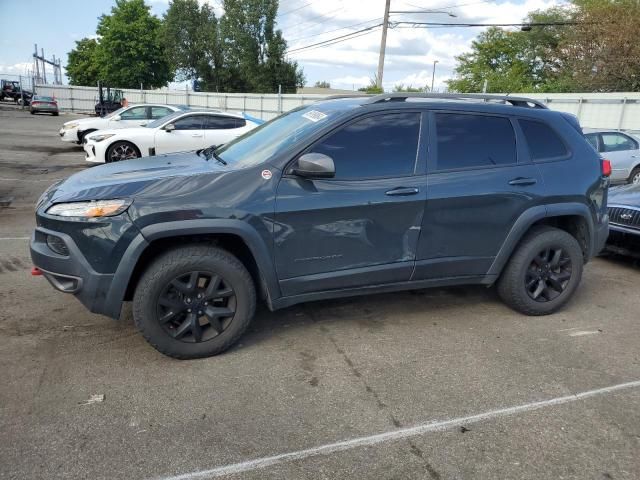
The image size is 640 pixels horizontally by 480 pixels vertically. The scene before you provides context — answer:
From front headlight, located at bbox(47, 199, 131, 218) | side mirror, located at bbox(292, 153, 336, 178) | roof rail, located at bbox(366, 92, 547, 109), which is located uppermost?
roof rail, located at bbox(366, 92, 547, 109)

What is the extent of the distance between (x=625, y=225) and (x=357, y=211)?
392 centimetres

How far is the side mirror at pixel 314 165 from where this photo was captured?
133 inches

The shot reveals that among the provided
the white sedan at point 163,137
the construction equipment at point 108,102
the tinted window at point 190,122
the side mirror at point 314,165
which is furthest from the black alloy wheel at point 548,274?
the construction equipment at point 108,102

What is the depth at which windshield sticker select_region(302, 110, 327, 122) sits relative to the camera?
12.6 ft

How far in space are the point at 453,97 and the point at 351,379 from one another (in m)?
2.43

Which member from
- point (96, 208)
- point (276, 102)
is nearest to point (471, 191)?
point (96, 208)

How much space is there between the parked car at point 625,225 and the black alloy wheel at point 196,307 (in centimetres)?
470

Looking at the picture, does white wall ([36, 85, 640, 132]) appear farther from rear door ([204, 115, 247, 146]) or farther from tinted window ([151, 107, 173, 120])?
tinted window ([151, 107, 173, 120])

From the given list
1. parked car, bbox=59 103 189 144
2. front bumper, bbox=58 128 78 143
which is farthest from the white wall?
front bumper, bbox=58 128 78 143

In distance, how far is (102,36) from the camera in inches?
2301

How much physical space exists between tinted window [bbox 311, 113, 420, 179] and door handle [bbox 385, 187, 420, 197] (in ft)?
0.41

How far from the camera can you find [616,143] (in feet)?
39.3

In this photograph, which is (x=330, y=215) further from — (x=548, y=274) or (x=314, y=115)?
(x=548, y=274)

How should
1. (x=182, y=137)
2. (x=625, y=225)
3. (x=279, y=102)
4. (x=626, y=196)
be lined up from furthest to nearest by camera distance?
(x=279, y=102) → (x=182, y=137) → (x=626, y=196) → (x=625, y=225)
